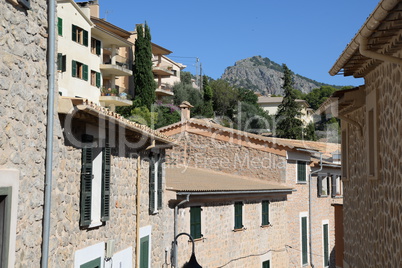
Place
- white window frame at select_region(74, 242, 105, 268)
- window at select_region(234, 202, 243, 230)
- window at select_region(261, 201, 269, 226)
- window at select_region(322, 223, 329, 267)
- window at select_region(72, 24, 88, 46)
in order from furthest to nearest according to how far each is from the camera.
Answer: window at select_region(72, 24, 88, 46) < window at select_region(322, 223, 329, 267) < window at select_region(261, 201, 269, 226) < window at select_region(234, 202, 243, 230) < white window frame at select_region(74, 242, 105, 268)

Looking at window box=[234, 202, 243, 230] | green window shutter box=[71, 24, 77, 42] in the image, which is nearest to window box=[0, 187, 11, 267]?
window box=[234, 202, 243, 230]

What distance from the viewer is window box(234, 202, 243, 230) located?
2058 cm

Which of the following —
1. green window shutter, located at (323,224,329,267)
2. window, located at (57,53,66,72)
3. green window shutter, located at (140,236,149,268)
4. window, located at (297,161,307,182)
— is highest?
window, located at (57,53,66,72)

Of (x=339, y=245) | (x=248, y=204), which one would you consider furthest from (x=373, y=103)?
(x=248, y=204)

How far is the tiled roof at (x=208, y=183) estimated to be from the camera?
17562 mm

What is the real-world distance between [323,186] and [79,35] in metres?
18.1

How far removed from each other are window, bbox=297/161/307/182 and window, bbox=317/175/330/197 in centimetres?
184

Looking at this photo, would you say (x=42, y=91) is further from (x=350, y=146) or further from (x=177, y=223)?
(x=177, y=223)

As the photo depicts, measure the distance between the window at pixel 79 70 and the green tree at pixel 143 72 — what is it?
447 inches

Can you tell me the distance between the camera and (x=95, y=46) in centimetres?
4038

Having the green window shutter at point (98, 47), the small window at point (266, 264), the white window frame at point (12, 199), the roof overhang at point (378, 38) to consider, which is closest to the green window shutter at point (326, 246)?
the small window at point (266, 264)

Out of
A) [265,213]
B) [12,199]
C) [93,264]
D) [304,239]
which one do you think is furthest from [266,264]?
[12,199]

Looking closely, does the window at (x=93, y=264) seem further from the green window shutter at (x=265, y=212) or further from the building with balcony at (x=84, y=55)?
the building with balcony at (x=84, y=55)

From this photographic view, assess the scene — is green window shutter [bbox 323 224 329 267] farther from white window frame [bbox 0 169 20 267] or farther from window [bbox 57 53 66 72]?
white window frame [bbox 0 169 20 267]
